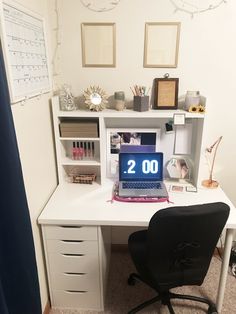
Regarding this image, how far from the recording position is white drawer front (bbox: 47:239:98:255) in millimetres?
1552

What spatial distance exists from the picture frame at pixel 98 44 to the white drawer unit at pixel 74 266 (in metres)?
1.11

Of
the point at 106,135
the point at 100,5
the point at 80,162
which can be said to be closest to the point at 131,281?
the point at 80,162

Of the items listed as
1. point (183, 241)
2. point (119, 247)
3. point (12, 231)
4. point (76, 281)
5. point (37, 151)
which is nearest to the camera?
point (12, 231)

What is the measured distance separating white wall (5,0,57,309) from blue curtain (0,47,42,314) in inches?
10.4

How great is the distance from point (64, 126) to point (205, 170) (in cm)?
112

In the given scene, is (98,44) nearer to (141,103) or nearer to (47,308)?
(141,103)

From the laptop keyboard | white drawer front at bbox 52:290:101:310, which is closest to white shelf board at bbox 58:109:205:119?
the laptop keyboard

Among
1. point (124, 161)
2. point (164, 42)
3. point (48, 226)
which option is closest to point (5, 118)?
point (48, 226)

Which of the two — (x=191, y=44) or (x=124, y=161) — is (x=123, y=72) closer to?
(x=191, y=44)

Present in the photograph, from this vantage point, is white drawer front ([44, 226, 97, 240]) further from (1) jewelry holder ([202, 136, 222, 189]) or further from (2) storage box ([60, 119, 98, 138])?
(1) jewelry holder ([202, 136, 222, 189])

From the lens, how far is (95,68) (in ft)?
5.95

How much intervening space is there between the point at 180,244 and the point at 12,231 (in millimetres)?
782

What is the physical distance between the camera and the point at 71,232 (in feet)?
5.00

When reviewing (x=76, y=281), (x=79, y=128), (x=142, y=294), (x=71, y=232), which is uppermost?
(x=79, y=128)
